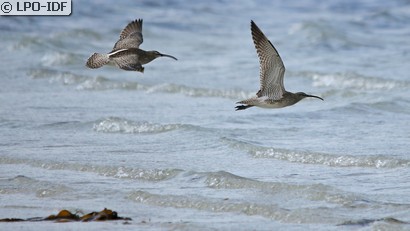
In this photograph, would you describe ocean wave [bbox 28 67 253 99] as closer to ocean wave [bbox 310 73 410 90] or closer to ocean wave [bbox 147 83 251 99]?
ocean wave [bbox 147 83 251 99]

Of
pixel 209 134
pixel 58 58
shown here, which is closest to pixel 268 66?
pixel 209 134

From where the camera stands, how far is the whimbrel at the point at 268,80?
9.53 meters

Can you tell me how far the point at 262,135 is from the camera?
37.3 ft

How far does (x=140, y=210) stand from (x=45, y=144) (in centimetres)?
311

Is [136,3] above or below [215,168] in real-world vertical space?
above

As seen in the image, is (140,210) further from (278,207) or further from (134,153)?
(134,153)

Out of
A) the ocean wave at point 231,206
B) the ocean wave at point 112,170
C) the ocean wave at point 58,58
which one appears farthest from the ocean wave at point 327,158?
the ocean wave at point 58,58

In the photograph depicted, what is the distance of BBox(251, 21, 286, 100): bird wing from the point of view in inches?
374

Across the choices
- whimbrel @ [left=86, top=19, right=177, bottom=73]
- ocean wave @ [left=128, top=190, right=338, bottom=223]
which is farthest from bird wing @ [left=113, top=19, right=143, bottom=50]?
ocean wave @ [left=128, top=190, right=338, bottom=223]

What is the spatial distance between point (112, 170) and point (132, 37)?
2895mm

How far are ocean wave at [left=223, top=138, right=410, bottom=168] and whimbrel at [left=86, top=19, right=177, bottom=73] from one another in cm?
136

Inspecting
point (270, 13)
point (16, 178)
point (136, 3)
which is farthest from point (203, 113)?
point (136, 3)

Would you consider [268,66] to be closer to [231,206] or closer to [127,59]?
[127,59]

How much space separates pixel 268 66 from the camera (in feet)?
32.0
